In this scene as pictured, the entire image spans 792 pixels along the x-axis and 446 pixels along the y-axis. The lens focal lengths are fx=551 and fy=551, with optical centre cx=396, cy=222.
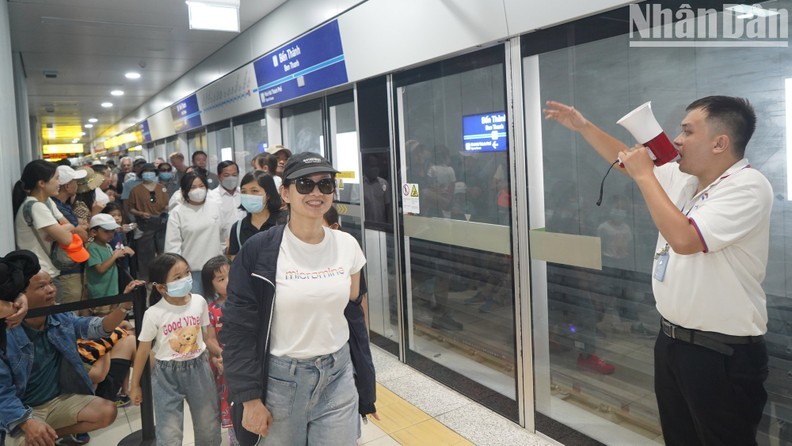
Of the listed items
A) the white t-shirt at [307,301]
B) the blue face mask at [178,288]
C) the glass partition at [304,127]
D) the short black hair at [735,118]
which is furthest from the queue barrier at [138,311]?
the glass partition at [304,127]

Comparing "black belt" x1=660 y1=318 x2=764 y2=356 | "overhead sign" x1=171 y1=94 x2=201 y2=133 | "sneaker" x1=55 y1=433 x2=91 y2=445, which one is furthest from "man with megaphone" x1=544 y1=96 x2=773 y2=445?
"overhead sign" x1=171 y1=94 x2=201 y2=133

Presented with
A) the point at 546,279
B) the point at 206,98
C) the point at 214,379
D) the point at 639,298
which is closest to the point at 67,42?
the point at 206,98

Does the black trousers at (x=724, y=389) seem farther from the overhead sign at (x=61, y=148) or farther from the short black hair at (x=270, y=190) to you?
the overhead sign at (x=61, y=148)

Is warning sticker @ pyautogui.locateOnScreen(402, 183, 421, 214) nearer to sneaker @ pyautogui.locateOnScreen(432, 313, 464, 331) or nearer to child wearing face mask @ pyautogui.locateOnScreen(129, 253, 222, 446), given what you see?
sneaker @ pyautogui.locateOnScreen(432, 313, 464, 331)

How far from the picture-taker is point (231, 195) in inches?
201

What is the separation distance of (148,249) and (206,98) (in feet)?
10.2

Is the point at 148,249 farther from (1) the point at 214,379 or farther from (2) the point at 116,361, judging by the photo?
(1) the point at 214,379

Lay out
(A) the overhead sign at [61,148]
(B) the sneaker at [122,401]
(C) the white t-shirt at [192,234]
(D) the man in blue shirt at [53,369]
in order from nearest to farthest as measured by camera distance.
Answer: (D) the man in blue shirt at [53,369]
(B) the sneaker at [122,401]
(C) the white t-shirt at [192,234]
(A) the overhead sign at [61,148]

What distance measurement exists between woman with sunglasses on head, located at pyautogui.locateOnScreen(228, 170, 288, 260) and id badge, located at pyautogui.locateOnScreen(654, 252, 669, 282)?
6.92ft

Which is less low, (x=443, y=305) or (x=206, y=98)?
(x=206, y=98)

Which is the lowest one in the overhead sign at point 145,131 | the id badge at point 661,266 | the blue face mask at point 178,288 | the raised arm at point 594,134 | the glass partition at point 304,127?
the blue face mask at point 178,288

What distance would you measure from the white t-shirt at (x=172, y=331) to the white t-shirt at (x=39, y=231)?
4.76 feet

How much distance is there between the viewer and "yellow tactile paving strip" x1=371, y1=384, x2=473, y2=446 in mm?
3193

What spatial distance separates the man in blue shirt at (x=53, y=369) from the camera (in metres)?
2.41
